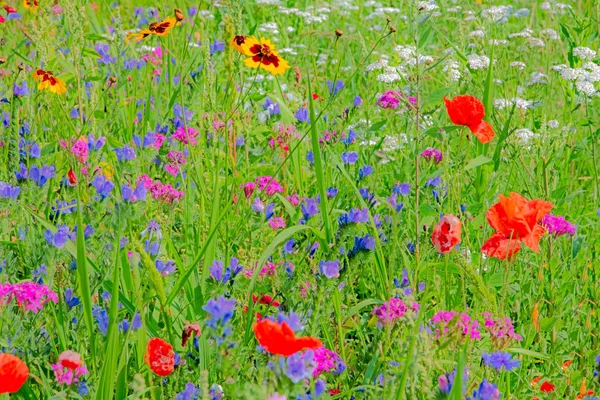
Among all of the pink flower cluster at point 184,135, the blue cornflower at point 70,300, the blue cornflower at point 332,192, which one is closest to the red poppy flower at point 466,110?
the blue cornflower at point 332,192

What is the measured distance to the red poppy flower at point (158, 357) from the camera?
1.38 m

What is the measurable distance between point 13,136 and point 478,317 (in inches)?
73.9

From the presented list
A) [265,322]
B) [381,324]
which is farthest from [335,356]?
[265,322]

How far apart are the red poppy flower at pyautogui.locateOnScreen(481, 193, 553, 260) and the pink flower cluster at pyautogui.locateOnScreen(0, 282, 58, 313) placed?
0.93m

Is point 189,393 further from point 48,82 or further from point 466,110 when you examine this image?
point 48,82

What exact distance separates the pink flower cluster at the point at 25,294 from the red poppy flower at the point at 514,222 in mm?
930

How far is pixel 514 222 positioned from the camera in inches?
66.1

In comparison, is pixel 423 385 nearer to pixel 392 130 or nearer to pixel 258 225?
pixel 258 225

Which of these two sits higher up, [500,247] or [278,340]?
[278,340]

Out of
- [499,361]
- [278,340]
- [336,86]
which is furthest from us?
[336,86]

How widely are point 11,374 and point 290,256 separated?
2.98 feet

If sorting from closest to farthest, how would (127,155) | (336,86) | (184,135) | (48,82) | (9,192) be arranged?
(9,192) < (127,155) < (184,135) < (48,82) < (336,86)

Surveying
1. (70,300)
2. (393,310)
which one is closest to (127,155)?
(70,300)

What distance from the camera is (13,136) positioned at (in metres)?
2.94
